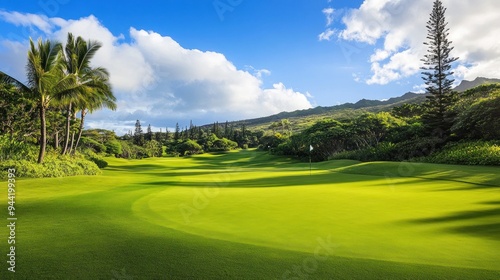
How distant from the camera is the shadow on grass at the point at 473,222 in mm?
7051

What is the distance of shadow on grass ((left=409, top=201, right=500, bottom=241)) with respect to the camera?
7.05m

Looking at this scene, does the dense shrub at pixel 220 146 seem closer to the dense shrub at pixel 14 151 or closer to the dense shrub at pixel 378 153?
the dense shrub at pixel 378 153

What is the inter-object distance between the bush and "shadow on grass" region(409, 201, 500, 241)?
58.1ft

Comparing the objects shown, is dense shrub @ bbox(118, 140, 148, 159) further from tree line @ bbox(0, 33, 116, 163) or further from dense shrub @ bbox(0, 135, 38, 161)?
dense shrub @ bbox(0, 135, 38, 161)

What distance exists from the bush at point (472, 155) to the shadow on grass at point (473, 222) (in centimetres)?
1770

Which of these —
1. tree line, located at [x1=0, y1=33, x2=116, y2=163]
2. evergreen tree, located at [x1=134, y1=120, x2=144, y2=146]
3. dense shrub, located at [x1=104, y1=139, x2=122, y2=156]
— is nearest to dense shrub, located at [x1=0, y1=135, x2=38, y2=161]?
tree line, located at [x1=0, y1=33, x2=116, y2=163]

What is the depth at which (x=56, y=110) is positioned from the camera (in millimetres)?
36719

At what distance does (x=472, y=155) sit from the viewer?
26.0m

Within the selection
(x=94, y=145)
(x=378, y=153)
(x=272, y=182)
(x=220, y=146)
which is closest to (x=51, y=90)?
(x=272, y=182)

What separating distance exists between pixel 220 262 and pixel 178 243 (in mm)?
1323

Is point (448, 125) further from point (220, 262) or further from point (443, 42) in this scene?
point (220, 262)

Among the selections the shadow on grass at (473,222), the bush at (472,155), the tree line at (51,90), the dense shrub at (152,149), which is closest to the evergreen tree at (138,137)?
the dense shrub at (152,149)

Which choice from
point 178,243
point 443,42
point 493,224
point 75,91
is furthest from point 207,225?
point 443,42

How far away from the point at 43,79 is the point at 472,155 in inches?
1317
